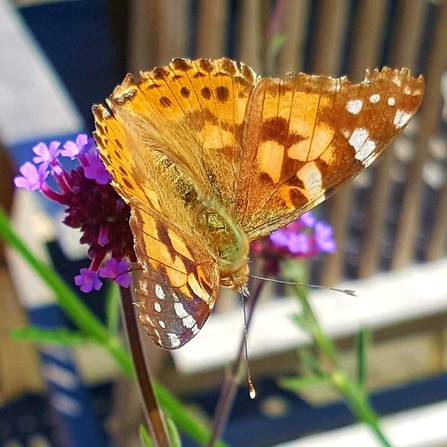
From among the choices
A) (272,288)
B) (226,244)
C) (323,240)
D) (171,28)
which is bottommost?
(226,244)

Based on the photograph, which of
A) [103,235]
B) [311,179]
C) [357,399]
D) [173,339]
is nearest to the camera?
[173,339]

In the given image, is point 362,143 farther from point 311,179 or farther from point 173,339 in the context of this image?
point 173,339

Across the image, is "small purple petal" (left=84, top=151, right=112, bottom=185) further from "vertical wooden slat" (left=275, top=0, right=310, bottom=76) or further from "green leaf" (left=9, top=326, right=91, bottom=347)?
"vertical wooden slat" (left=275, top=0, right=310, bottom=76)

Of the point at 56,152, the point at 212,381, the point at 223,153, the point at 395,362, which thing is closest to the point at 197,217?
the point at 223,153

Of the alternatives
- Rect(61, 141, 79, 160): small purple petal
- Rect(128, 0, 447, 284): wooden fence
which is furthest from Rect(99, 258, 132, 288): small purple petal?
Rect(128, 0, 447, 284): wooden fence

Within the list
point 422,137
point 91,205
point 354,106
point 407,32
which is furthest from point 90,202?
point 422,137

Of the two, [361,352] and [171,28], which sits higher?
[171,28]
